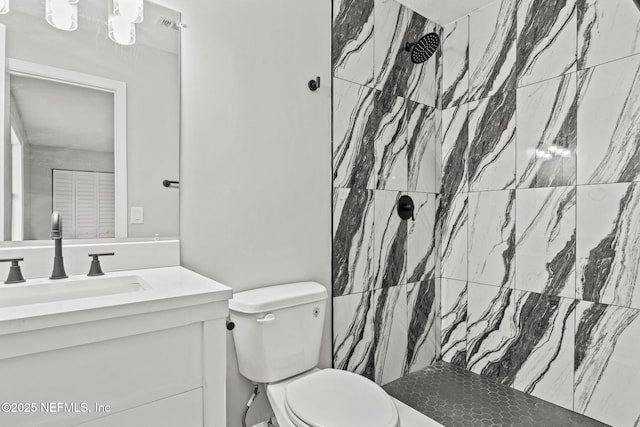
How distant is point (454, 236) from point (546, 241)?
0.54 meters

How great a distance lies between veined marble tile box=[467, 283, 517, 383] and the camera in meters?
1.95

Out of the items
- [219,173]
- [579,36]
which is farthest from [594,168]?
[219,173]

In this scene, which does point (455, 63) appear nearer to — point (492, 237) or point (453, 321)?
point (492, 237)

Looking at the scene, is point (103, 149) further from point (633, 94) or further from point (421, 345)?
point (633, 94)

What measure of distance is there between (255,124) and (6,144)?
0.84 metres

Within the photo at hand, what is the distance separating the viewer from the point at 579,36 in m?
1.69

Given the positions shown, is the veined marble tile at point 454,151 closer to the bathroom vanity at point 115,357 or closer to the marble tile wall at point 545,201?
the marble tile wall at point 545,201

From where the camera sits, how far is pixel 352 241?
1845mm

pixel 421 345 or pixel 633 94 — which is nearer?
pixel 633 94

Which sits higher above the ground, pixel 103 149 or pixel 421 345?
pixel 103 149

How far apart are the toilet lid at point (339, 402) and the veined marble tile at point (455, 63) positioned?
181 cm

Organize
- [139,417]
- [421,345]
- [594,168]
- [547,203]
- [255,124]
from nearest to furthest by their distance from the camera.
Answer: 1. [139,417]
2. [255,124]
3. [594,168]
4. [547,203]
5. [421,345]

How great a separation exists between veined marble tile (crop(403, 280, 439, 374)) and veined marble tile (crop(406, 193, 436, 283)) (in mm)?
55

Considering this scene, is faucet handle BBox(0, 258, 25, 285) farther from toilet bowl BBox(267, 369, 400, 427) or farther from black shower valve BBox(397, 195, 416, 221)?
black shower valve BBox(397, 195, 416, 221)
